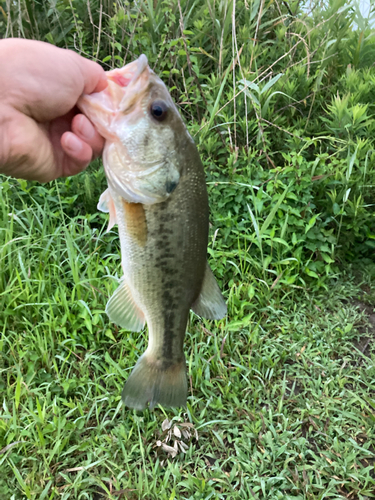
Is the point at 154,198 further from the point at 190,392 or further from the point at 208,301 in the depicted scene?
the point at 190,392

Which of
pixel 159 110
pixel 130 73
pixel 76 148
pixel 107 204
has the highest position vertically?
pixel 130 73

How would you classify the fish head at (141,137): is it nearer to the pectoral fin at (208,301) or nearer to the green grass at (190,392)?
the pectoral fin at (208,301)

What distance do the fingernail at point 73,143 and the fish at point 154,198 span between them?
12 cm

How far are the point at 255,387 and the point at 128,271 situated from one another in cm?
151

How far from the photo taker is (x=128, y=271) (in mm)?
1439

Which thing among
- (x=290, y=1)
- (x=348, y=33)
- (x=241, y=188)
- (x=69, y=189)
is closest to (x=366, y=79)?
(x=348, y=33)

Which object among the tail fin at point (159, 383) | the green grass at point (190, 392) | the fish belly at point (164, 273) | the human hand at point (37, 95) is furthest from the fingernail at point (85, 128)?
the green grass at point (190, 392)

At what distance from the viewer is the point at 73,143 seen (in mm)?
1406

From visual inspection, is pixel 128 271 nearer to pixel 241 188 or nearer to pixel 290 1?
pixel 241 188

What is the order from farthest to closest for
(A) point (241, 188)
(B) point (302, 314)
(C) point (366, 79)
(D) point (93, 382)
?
(C) point (366, 79)
(A) point (241, 188)
(B) point (302, 314)
(D) point (93, 382)

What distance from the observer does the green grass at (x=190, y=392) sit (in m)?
2.01

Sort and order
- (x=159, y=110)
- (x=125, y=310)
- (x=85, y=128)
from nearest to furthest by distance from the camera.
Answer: (x=159, y=110) < (x=85, y=128) < (x=125, y=310)

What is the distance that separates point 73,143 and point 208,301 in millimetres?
835

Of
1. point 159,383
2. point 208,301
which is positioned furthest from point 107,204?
point 159,383
